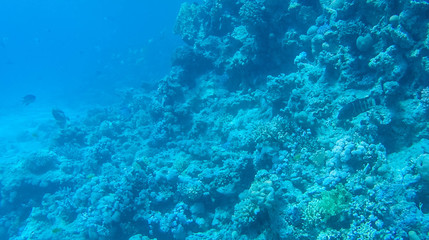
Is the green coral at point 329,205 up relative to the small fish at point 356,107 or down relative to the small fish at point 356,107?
down

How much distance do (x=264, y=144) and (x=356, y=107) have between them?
8.22ft

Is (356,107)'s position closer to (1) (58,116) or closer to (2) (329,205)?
(2) (329,205)

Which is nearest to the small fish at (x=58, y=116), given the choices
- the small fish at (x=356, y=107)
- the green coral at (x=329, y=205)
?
the small fish at (x=356, y=107)

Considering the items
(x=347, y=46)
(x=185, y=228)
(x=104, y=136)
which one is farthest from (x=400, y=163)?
(x=104, y=136)

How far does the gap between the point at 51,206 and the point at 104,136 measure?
4830mm

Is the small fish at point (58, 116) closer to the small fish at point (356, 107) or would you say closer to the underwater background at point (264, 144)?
the underwater background at point (264, 144)

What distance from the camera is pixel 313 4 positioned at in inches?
417

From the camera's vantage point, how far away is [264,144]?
299 inches

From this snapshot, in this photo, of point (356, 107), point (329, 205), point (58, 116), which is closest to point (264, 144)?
point (356, 107)

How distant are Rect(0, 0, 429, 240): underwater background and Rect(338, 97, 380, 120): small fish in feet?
0.08

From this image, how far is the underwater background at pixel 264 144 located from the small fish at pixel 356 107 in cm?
3

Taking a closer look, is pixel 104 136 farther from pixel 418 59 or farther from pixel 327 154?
pixel 418 59

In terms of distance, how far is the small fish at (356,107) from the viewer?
663cm

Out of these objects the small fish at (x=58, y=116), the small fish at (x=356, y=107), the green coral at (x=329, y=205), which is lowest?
the green coral at (x=329, y=205)
